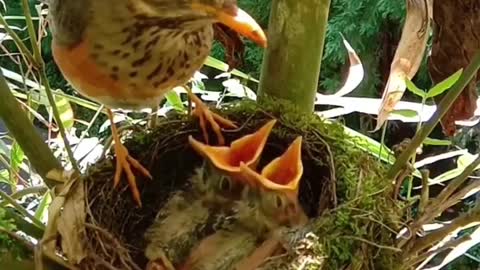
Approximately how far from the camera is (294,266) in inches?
36.8

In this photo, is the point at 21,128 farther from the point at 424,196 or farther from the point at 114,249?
the point at 424,196

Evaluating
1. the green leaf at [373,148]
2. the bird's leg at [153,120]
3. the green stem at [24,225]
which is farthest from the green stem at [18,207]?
the green leaf at [373,148]

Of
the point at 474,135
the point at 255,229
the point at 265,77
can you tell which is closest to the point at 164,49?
the point at 265,77

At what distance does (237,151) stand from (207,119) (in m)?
0.06

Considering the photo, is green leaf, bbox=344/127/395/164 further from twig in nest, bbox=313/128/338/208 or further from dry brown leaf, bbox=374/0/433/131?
dry brown leaf, bbox=374/0/433/131

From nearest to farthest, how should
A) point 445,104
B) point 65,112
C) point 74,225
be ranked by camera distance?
point 445,104, point 74,225, point 65,112

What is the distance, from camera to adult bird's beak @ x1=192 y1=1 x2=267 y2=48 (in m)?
0.81

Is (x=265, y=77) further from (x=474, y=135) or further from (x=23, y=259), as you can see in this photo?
(x=474, y=135)

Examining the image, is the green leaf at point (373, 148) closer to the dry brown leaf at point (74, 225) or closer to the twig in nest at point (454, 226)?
the twig in nest at point (454, 226)

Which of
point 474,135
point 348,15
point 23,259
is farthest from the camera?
point 348,15

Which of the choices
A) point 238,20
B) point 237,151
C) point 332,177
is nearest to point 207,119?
point 237,151

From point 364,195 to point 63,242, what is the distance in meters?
0.31

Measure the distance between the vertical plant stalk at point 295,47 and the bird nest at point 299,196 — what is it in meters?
0.05

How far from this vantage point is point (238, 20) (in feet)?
2.76
